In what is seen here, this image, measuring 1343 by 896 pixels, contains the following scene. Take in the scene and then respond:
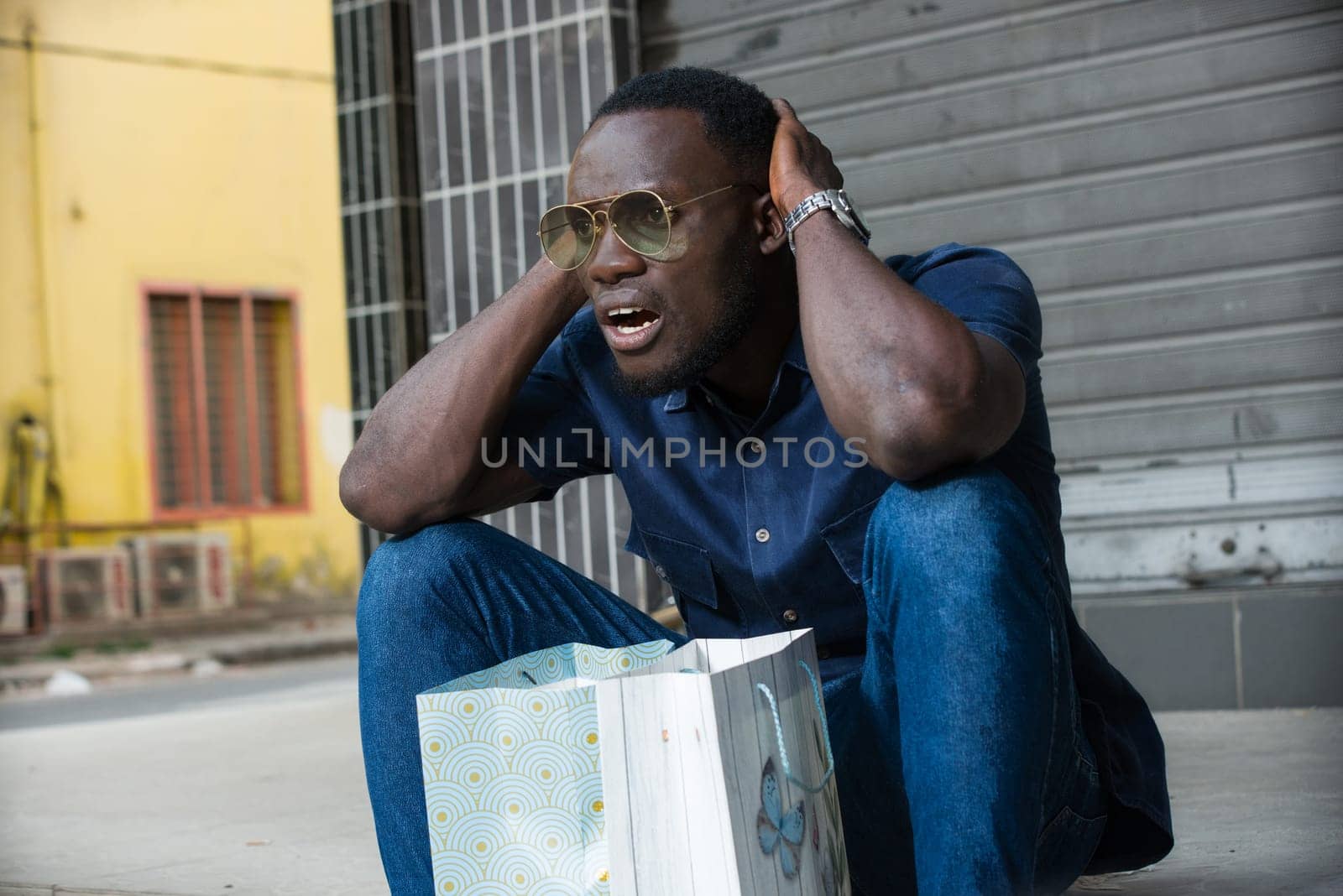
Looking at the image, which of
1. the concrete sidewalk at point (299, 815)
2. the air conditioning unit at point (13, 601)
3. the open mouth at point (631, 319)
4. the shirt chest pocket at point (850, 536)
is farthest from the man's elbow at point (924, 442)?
the air conditioning unit at point (13, 601)

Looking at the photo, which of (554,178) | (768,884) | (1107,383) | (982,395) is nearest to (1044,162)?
(1107,383)

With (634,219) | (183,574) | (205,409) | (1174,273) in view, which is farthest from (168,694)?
(634,219)

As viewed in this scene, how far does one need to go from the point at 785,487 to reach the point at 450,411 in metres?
0.58

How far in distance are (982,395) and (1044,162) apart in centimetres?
331

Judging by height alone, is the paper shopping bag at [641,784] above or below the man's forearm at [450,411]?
below

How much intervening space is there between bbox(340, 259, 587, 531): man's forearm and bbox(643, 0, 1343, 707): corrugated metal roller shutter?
2.80 metres

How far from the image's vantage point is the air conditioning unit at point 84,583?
508 inches

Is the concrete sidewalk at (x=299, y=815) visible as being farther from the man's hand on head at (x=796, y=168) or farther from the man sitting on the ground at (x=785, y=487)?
the man's hand on head at (x=796, y=168)

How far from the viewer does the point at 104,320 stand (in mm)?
13820

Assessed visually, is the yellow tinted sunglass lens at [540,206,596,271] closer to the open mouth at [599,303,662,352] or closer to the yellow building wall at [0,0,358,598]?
the open mouth at [599,303,662,352]

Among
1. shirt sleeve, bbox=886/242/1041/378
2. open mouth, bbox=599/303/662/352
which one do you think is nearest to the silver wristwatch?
shirt sleeve, bbox=886/242/1041/378

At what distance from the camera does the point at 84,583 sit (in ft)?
43.1

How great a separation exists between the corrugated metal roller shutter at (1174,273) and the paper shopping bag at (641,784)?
10.3 feet

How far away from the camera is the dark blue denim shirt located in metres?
2.00
